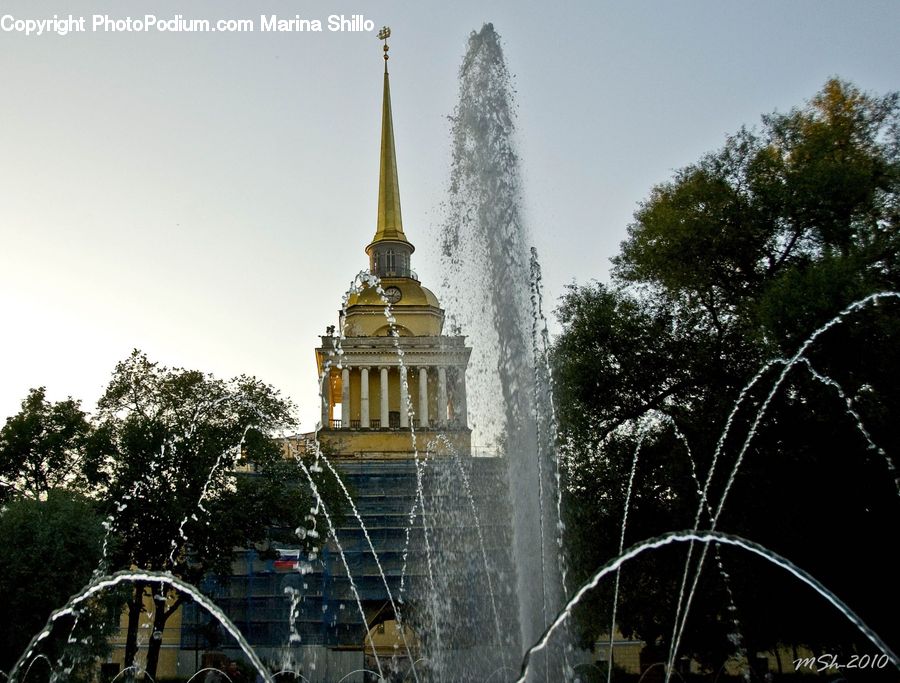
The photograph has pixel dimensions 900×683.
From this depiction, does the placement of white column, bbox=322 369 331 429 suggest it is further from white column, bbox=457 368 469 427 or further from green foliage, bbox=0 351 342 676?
green foliage, bbox=0 351 342 676

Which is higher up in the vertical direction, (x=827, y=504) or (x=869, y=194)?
(x=869, y=194)

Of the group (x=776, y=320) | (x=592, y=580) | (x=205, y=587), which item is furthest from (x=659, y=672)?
(x=592, y=580)

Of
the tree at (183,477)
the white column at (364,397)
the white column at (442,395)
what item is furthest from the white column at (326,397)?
the tree at (183,477)

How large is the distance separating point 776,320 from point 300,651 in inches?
722

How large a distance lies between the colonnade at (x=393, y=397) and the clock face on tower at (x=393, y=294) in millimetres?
3814

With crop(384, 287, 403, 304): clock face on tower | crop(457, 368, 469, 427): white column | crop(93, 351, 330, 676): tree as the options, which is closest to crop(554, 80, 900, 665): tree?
crop(93, 351, 330, 676): tree

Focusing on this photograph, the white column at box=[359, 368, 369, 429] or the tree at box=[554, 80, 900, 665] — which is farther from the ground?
the white column at box=[359, 368, 369, 429]

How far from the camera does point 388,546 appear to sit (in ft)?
107

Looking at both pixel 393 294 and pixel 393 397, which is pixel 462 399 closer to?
pixel 393 397

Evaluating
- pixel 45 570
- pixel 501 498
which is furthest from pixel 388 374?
pixel 501 498

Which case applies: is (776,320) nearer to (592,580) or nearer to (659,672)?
(592,580)

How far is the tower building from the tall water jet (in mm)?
26048

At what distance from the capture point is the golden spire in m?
51.1

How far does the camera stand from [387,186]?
52.5 m
